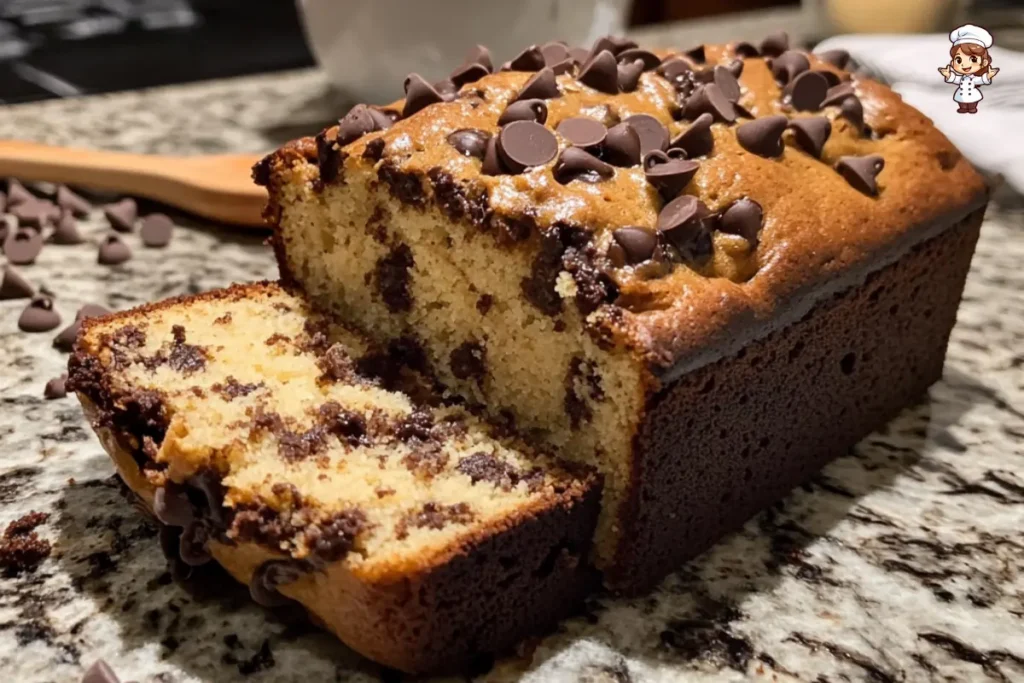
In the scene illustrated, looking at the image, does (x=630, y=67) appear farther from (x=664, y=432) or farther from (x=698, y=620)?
(x=698, y=620)

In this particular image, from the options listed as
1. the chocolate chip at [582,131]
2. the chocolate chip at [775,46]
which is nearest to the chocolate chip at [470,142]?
the chocolate chip at [582,131]

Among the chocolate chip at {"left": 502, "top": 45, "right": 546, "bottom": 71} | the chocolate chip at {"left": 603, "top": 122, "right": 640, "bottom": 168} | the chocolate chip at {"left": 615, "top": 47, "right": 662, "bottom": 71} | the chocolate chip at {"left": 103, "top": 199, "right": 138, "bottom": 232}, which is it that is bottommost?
the chocolate chip at {"left": 103, "top": 199, "right": 138, "bottom": 232}

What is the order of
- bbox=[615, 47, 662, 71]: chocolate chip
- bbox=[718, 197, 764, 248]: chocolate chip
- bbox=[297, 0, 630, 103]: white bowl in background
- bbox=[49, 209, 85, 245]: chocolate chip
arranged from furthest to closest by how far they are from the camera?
bbox=[297, 0, 630, 103]: white bowl in background < bbox=[49, 209, 85, 245]: chocolate chip < bbox=[615, 47, 662, 71]: chocolate chip < bbox=[718, 197, 764, 248]: chocolate chip

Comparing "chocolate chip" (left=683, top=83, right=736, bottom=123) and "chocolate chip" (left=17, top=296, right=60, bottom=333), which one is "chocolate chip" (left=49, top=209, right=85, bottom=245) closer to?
"chocolate chip" (left=17, top=296, right=60, bottom=333)

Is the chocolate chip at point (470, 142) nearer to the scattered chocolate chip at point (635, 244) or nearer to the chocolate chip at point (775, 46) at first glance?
the scattered chocolate chip at point (635, 244)

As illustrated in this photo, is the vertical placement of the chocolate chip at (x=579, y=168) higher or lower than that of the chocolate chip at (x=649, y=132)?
lower

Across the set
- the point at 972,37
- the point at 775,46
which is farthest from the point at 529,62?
the point at 972,37

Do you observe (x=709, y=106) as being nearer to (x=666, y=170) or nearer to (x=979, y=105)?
(x=666, y=170)

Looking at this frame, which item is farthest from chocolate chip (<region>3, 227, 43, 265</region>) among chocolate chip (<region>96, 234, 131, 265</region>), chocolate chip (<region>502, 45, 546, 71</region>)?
chocolate chip (<region>502, 45, 546, 71</region>)
